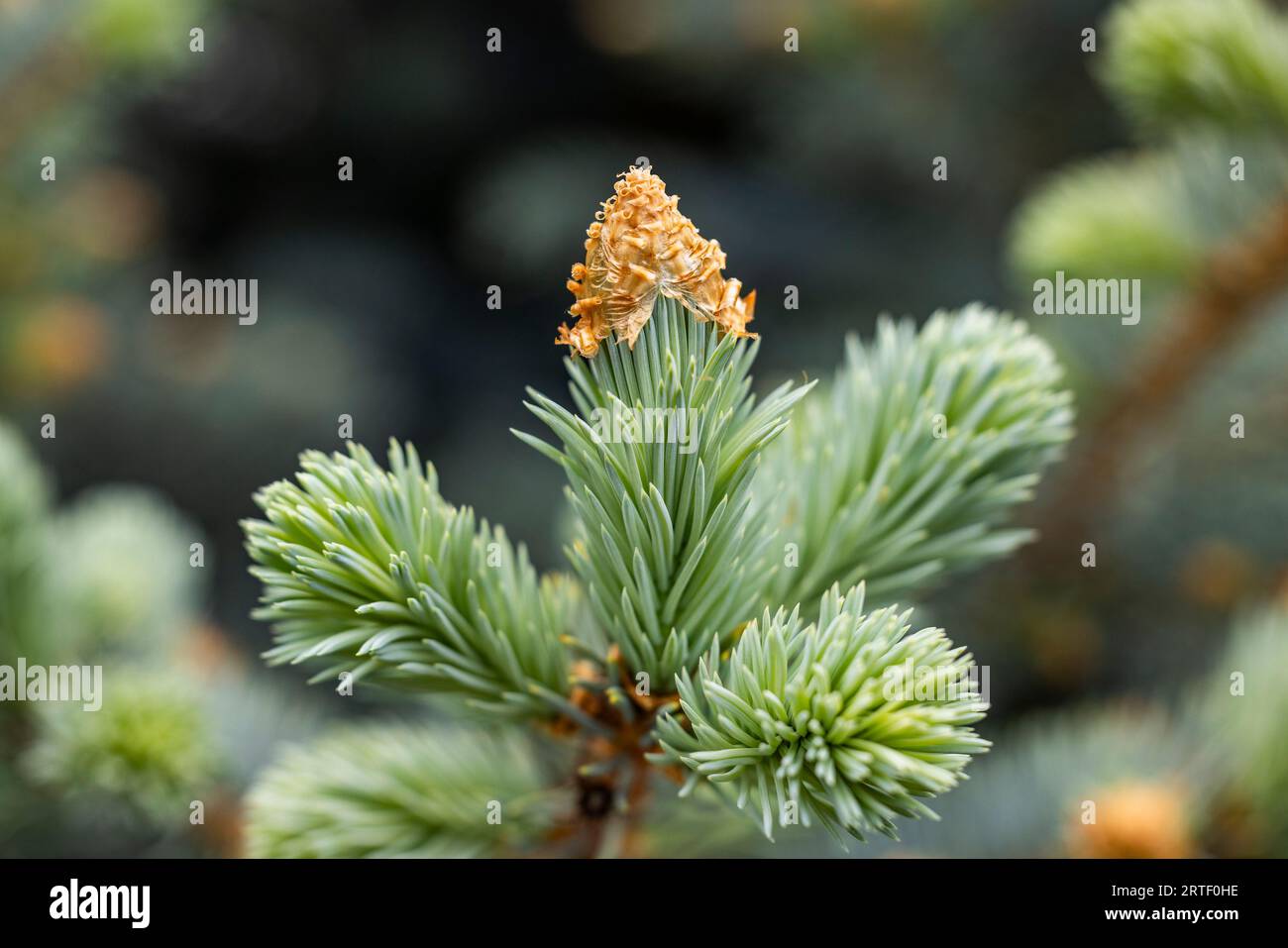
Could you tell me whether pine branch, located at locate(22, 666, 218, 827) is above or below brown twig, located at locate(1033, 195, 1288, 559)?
below

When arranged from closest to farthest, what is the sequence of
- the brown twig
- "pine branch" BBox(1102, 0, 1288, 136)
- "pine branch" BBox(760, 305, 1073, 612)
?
1. "pine branch" BBox(760, 305, 1073, 612)
2. "pine branch" BBox(1102, 0, 1288, 136)
3. the brown twig

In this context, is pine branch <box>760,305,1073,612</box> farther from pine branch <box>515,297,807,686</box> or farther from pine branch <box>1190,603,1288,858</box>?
pine branch <box>1190,603,1288,858</box>

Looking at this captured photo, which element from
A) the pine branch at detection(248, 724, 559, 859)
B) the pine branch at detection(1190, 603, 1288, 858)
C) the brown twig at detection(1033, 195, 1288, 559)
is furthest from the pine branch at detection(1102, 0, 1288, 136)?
the pine branch at detection(248, 724, 559, 859)

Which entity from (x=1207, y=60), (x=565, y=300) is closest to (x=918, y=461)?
(x=1207, y=60)

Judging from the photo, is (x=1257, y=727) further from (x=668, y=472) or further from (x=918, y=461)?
(x=668, y=472)
